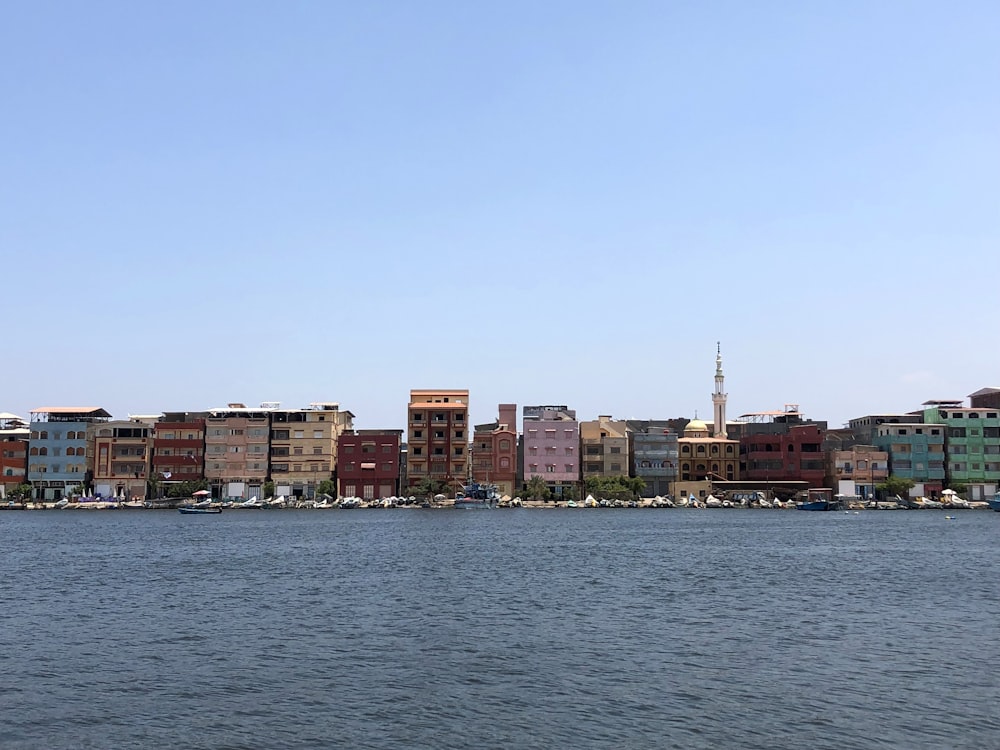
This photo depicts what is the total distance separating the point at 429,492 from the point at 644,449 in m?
36.1

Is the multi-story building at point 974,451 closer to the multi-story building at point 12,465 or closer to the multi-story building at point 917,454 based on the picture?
the multi-story building at point 917,454

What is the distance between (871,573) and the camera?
57438mm

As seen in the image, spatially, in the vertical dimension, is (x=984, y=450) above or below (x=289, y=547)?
above

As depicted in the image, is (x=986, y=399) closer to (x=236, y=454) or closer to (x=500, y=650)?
(x=236, y=454)

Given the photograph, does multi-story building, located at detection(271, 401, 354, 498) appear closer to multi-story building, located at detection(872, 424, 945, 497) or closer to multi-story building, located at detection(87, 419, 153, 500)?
multi-story building, located at detection(87, 419, 153, 500)

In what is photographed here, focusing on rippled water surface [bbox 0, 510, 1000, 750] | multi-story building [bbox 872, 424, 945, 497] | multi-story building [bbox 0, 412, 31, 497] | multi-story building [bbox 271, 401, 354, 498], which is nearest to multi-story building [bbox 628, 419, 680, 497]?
multi-story building [bbox 872, 424, 945, 497]

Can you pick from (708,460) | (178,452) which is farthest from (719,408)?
(178,452)

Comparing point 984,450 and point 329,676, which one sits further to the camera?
point 984,450

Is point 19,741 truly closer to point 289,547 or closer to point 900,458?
point 289,547

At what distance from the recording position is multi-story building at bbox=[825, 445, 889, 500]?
156 metres

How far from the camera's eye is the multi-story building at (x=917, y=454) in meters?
158

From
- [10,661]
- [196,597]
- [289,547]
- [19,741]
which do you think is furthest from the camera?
[289,547]

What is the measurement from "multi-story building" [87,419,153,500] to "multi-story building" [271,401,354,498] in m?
20.1

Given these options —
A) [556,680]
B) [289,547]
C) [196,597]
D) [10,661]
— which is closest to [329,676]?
[556,680]
